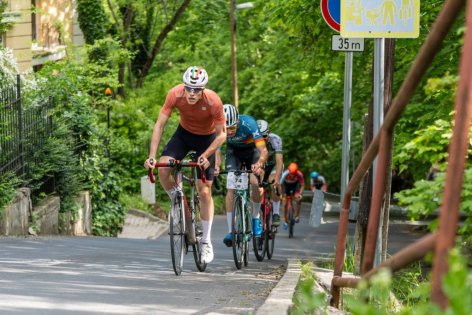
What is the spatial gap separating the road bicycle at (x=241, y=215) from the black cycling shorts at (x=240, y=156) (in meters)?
0.75

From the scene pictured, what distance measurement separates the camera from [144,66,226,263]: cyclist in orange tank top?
1076 cm

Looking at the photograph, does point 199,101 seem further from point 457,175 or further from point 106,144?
point 106,144

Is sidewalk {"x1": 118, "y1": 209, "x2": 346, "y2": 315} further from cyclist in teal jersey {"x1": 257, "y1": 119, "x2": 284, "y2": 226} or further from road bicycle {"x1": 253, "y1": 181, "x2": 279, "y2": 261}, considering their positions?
cyclist in teal jersey {"x1": 257, "y1": 119, "x2": 284, "y2": 226}

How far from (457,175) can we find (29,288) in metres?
5.89

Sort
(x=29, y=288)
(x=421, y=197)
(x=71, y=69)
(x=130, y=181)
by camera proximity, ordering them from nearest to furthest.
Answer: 1. (x=421, y=197)
2. (x=29, y=288)
3. (x=71, y=69)
4. (x=130, y=181)

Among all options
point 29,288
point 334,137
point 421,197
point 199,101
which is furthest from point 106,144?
point 334,137

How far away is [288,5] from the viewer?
19047 millimetres

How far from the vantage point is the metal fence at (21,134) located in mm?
18305

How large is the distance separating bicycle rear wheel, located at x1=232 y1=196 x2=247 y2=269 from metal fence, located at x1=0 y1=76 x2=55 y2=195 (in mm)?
5848

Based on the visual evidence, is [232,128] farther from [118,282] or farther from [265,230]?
[118,282]

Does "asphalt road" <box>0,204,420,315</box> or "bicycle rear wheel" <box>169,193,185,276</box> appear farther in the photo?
"bicycle rear wheel" <box>169,193,185,276</box>

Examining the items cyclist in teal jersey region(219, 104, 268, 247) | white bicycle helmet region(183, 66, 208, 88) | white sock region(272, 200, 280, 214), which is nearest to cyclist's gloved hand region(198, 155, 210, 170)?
white bicycle helmet region(183, 66, 208, 88)

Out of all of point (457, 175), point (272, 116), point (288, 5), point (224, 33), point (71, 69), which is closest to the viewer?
point (457, 175)

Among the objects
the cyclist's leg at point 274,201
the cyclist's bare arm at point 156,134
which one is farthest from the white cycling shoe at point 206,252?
the cyclist's leg at point 274,201
